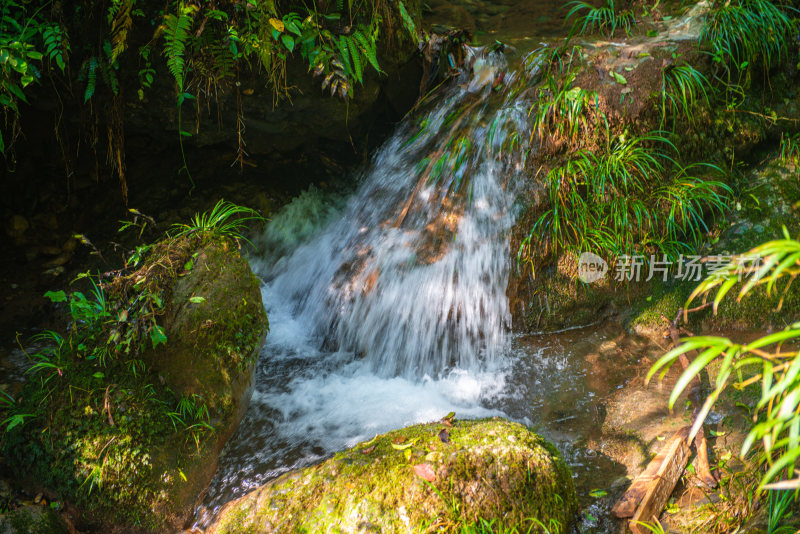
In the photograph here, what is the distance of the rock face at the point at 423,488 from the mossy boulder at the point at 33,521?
2.64 ft

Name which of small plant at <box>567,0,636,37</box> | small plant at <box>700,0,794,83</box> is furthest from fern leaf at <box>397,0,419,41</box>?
small plant at <box>700,0,794,83</box>

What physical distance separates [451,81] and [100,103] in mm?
3323

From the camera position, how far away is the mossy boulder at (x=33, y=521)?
2.31m

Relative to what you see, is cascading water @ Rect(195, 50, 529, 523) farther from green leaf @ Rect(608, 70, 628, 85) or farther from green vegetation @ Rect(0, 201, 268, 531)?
green leaf @ Rect(608, 70, 628, 85)

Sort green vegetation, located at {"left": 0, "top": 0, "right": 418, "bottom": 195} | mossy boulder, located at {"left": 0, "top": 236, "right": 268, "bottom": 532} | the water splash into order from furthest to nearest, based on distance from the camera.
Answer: the water splash
green vegetation, located at {"left": 0, "top": 0, "right": 418, "bottom": 195}
mossy boulder, located at {"left": 0, "top": 236, "right": 268, "bottom": 532}

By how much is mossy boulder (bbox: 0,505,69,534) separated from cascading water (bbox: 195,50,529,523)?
785mm

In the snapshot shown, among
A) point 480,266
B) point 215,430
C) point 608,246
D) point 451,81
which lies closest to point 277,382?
point 215,430

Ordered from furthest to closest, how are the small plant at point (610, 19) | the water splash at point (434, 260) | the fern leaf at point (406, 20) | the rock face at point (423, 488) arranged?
the small plant at point (610, 19) → the fern leaf at point (406, 20) → the water splash at point (434, 260) → the rock face at point (423, 488)

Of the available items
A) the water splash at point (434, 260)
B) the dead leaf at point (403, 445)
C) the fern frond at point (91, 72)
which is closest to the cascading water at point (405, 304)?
the water splash at point (434, 260)

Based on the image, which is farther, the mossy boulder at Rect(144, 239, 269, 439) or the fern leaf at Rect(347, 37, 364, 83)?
the fern leaf at Rect(347, 37, 364, 83)

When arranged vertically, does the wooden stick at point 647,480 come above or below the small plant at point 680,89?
below

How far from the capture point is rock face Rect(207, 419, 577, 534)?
6.74 feet

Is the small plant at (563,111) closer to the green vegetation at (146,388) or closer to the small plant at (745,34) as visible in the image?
the small plant at (745,34)

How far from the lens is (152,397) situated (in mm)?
2881
